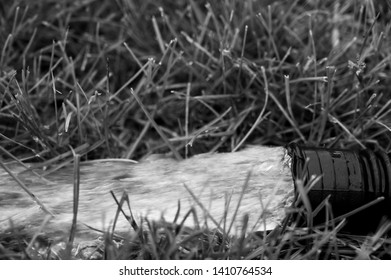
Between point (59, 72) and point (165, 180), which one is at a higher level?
point (59, 72)

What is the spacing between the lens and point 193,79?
2021mm

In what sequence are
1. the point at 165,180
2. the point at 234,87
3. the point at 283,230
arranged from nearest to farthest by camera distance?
the point at 283,230, the point at 165,180, the point at 234,87

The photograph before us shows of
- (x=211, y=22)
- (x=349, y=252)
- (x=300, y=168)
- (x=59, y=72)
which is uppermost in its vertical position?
(x=211, y=22)

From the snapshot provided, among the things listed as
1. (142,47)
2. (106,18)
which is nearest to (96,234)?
(142,47)

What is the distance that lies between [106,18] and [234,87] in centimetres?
56

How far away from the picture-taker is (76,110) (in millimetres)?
1724

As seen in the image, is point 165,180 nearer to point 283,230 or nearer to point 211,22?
point 283,230

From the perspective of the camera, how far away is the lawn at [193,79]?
5.84 feet

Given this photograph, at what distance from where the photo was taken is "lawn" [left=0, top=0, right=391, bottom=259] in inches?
70.1

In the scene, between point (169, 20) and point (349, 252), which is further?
point (169, 20)

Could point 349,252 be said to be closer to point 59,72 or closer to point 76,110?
point 76,110

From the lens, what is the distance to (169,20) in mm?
2133

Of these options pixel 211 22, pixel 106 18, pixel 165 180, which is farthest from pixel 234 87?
pixel 106 18

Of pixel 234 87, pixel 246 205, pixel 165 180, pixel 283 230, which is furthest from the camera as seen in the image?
pixel 234 87
